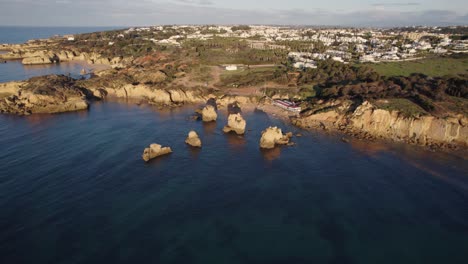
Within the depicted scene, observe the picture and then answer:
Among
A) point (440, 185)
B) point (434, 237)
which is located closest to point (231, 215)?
point (434, 237)

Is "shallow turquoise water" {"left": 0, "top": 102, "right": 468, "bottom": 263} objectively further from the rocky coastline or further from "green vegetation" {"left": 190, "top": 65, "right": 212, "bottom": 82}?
"green vegetation" {"left": 190, "top": 65, "right": 212, "bottom": 82}

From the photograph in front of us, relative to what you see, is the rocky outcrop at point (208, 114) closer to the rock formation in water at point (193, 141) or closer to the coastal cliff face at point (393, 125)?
the rock formation in water at point (193, 141)

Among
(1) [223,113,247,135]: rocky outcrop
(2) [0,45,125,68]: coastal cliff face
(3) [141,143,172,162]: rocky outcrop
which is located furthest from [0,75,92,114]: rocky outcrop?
(2) [0,45,125,68]: coastal cliff face

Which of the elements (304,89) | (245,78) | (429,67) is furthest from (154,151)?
(429,67)

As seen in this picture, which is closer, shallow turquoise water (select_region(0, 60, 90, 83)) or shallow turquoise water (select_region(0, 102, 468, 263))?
shallow turquoise water (select_region(0, 102, 468, 263))

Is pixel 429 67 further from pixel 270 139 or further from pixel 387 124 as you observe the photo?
pixel 270 139

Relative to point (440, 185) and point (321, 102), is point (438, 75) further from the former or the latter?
point (440, 185)

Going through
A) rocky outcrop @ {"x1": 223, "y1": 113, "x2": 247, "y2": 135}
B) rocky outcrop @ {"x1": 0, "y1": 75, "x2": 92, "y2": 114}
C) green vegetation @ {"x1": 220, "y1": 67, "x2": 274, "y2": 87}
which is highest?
green vegetation @ {"x1": 220, "y1": 67, "x2": 274, "y2": 87}
